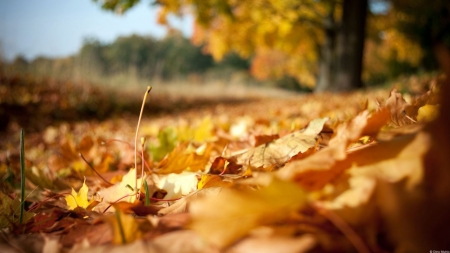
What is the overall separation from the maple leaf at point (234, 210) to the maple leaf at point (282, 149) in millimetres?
285

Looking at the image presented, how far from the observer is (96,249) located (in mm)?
339

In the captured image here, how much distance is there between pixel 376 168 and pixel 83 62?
902 cm

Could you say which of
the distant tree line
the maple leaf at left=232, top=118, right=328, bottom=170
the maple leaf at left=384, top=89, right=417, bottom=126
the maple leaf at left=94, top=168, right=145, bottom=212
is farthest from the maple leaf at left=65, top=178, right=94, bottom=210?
the distant tree line

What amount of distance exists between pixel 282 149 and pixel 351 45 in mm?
7139

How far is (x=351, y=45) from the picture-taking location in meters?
7.12

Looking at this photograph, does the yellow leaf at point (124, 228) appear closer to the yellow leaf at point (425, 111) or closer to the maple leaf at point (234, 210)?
the maple leaf at point (234, 210)

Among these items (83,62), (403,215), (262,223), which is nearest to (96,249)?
(262,223)

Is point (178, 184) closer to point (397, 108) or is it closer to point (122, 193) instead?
point (122, 193)

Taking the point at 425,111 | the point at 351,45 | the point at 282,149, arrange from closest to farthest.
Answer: the point at 425,111 → the point at 282,149 → the point at 351,45

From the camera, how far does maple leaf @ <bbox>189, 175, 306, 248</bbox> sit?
29 cm

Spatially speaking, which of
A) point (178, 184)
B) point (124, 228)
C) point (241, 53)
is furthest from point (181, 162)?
point (241, 53)

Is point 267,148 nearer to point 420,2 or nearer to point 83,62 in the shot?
point 83,62

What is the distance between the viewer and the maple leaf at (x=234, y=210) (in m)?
0.29

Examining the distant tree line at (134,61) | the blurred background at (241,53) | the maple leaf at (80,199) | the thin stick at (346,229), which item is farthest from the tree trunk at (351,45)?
the thin stick at (346,229)
